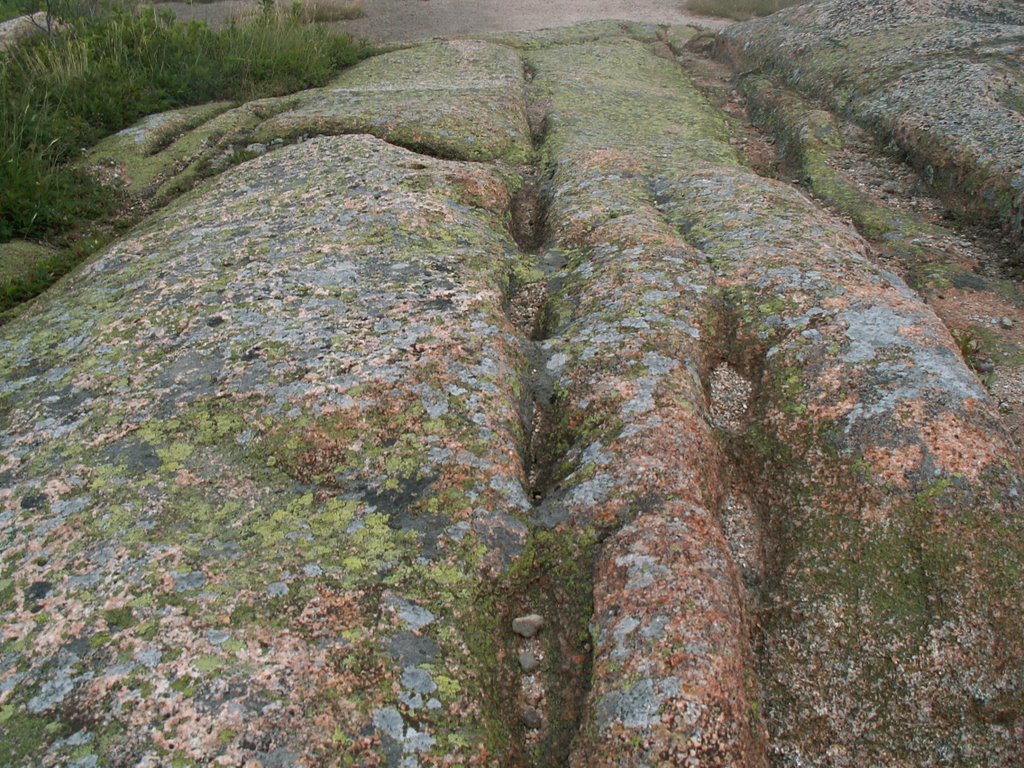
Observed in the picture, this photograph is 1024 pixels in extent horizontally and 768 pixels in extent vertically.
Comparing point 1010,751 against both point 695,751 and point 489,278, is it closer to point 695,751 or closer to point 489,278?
point 695,751

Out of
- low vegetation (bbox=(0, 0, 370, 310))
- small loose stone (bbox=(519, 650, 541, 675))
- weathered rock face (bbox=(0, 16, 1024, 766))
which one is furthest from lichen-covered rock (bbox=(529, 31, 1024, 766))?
low vegetation (bbox=(0, 0, 370, 310))

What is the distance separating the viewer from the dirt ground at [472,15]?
19.9 meters

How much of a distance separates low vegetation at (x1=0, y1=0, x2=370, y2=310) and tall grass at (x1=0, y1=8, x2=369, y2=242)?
16 mm

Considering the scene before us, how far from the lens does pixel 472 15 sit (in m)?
22.7

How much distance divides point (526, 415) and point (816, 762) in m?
2.52

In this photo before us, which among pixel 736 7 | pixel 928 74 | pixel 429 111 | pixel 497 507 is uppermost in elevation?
pixel 928 74

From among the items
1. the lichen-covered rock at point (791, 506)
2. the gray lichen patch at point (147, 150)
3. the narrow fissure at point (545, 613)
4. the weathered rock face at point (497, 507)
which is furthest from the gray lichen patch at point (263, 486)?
the gray lichen patch at point (147, 150)

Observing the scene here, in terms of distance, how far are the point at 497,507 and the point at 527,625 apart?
0.67m

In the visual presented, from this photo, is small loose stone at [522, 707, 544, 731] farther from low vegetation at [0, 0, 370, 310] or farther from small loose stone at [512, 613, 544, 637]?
low vegetation at [0, 0, 370, 310]

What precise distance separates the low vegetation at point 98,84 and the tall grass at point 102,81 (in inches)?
0.6

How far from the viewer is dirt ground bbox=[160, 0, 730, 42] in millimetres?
19875

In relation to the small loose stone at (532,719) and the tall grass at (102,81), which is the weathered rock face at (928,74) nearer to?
the small loose stone at (532,719)

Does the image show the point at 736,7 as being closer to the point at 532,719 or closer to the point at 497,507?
the point at 497,507

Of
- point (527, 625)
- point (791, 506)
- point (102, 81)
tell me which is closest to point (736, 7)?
point (102, 81)
